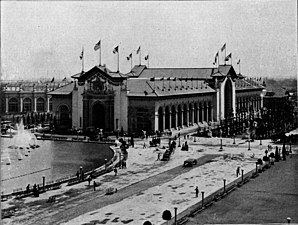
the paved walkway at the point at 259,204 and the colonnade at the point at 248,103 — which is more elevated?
the colonnade at the point at 248,103

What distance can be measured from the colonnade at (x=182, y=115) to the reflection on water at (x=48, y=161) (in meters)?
10.1

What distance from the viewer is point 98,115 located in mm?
59406

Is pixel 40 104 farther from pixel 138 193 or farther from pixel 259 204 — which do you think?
pixel 259 204

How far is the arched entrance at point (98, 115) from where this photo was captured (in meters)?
59.0

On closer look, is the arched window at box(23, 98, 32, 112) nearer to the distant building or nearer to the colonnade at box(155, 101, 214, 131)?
the distant building

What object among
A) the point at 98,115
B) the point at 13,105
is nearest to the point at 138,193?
the point at 98,115

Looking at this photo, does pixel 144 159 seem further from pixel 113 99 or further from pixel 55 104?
pixel 55 104

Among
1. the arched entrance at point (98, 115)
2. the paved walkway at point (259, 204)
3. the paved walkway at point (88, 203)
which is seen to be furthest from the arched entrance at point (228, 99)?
the paved walkway at point (88, 203)

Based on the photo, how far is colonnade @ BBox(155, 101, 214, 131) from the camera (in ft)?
189

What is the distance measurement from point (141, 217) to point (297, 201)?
8.31m

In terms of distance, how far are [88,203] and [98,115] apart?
109 ft

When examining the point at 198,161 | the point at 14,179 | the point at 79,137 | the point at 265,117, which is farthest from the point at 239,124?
the point at 14,179

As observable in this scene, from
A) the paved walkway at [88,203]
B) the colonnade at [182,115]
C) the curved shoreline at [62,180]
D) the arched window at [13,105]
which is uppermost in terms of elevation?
the arched window at [13,105]

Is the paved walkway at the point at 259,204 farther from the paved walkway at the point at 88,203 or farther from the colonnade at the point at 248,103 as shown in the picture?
the colonnade at the point at 248,103
